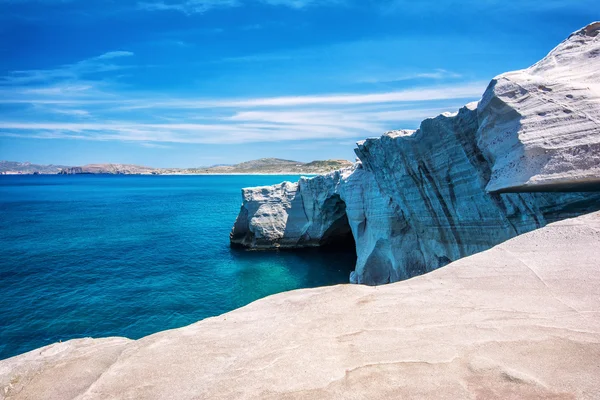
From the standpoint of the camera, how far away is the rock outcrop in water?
31.3 feet

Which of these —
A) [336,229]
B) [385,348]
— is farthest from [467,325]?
[336,229]

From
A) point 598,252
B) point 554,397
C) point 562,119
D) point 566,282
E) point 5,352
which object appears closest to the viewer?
point 554,397

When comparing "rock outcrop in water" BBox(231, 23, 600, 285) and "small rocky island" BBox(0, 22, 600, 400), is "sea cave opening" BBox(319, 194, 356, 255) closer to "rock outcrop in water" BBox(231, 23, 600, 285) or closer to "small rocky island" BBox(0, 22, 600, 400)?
"rock outcrop in water" BBox(231, 23, 600, 285)

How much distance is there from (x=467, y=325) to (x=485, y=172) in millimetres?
10809

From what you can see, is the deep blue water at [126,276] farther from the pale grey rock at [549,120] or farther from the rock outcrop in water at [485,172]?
the pale grey rock at [549,120]

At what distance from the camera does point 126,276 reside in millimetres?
30047

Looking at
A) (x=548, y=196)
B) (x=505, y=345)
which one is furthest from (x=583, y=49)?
(x=505, y=345)

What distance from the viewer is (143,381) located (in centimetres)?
525

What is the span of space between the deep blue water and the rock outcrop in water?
857cm

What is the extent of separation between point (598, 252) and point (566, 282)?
4.40ft

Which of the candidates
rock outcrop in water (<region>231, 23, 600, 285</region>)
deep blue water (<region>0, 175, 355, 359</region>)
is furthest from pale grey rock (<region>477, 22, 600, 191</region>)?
deep blue water (<region>0, 175, 355, 359</region>)

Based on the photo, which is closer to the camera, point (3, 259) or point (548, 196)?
point (548, 196)

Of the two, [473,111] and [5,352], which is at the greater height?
[473,111]

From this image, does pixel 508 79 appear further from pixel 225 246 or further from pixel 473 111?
pixel 225 246
